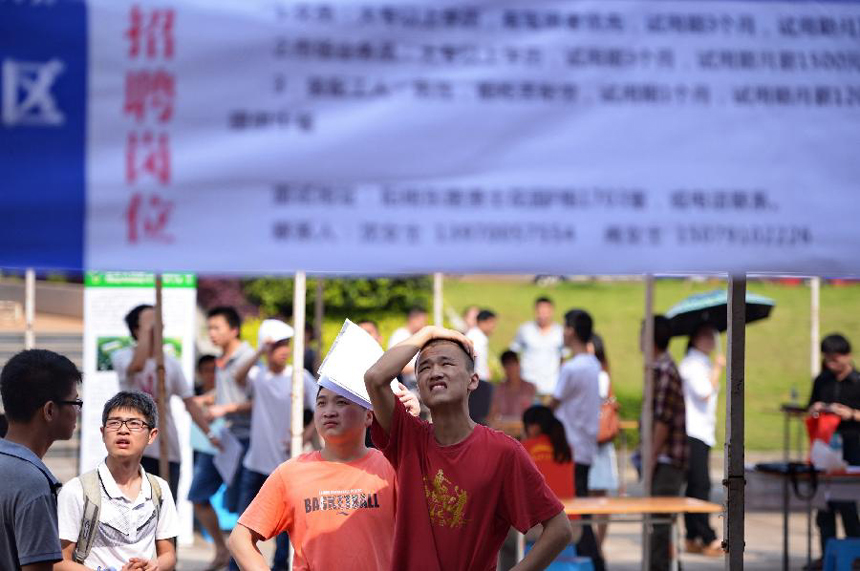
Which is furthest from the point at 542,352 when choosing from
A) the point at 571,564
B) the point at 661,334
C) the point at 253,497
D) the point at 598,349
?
the point at 571,564

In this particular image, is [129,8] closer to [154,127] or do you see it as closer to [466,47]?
[154,127]

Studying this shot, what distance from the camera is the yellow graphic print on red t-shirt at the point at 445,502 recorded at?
3.79m

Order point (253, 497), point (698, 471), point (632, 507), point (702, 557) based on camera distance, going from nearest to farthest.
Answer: point (632, 507) → point (253, 497) → point (698, 471) → point (702, 557)

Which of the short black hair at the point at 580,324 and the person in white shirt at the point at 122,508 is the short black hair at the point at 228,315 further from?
the person in white shirt at the point at 122,508

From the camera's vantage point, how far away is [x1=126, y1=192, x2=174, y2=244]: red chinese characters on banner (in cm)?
263

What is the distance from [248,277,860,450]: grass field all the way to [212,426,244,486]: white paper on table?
10782 millimetres

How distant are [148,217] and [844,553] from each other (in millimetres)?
7056

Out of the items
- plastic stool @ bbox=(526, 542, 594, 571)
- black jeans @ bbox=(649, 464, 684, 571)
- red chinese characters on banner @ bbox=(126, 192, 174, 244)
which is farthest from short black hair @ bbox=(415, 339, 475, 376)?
black jeans @ bbox=(649, 464, 684, 571)

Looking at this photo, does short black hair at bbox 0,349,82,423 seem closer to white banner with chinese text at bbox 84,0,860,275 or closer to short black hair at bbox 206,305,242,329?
white banner with chinese text at bbox 84,0,860,275

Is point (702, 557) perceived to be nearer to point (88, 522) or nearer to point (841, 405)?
point (841, 405)

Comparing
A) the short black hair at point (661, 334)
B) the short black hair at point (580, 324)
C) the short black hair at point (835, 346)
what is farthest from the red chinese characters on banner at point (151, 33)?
the short black hair at point (835, 346)

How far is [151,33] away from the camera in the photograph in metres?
2.64

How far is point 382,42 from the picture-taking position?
2.69 meters

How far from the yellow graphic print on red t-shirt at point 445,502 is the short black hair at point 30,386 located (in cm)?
122
